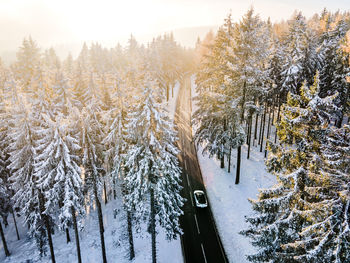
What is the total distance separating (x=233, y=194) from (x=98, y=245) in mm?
16019

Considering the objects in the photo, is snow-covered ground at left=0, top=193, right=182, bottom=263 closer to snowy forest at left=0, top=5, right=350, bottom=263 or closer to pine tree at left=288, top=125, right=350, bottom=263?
snowy forest at left=0, top=5, right=350, bottom=263

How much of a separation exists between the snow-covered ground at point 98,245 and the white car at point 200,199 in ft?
15.3

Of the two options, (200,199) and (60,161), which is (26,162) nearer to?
(60,161)

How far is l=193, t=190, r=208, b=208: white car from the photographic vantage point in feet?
83.3

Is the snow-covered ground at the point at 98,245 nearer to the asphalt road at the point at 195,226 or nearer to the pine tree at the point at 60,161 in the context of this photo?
the asphalt road at the point at 195,226

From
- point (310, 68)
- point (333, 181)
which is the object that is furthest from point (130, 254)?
point (310, 68)

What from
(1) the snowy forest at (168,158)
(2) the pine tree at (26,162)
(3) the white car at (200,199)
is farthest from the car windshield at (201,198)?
(2) the pine tree at (26,162)

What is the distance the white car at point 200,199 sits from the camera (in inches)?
1000

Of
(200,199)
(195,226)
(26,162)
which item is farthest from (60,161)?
(200,199)

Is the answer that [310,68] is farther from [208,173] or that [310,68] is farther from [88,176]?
[88,176]

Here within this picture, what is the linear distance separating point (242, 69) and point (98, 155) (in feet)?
54.8

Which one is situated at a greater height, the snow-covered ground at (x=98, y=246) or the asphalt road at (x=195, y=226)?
the asphalt road at (x=195, y=226)

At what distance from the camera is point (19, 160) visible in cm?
1892

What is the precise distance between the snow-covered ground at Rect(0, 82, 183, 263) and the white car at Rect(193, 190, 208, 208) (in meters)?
4.65
